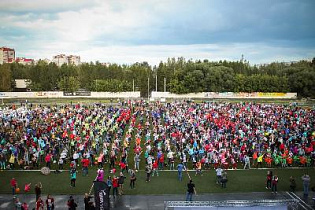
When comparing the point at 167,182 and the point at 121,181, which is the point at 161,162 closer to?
the point at 167,182

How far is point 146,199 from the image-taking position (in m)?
15.9

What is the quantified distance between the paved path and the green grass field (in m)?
0.58

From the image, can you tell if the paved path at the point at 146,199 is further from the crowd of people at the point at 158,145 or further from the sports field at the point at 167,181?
the crowd of people at the point at 158,145

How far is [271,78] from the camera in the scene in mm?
84688

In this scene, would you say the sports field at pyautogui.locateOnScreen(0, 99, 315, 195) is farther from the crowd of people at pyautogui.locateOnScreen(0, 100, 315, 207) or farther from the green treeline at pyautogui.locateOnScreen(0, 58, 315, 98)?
the green treeline at pyautogui.locateOnScreen(0, 58, 315, 98)

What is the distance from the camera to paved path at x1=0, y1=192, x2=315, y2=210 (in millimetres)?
15037

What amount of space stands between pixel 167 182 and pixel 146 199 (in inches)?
111

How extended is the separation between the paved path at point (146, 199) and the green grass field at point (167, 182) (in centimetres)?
58

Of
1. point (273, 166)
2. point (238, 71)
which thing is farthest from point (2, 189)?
point (238, 71)

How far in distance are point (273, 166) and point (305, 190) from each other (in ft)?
17.8

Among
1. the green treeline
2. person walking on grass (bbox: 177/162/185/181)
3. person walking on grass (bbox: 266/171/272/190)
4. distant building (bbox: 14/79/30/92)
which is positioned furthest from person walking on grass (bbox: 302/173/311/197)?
distant building (bbox: 14/79/30/92)

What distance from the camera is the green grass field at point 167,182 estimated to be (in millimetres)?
17141

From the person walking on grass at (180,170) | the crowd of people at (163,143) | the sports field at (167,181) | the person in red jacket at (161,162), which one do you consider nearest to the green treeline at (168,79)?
the crowd of people at (163,143)

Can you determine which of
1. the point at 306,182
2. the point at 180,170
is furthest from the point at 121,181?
the point at 306,182
